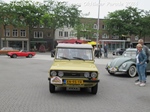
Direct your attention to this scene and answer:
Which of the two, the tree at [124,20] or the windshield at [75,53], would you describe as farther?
the tree at [124,20]

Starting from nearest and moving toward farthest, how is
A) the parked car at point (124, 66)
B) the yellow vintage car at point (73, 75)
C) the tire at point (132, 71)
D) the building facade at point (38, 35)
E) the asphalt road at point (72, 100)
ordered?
the asphalt road at point (72, 100), the yellow vintage car at point (73, 75), the parked car at point (124, 66), the tire at point (132, 71), the building facade at point (38, 35)

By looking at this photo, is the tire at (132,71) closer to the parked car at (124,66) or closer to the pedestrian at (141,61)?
the parked car at (124,66)

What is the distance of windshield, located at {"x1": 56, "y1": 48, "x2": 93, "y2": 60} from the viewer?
825 centimetres

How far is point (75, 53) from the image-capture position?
8.34 metres

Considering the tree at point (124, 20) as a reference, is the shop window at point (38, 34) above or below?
below

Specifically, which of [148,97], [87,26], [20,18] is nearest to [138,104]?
[148,97]

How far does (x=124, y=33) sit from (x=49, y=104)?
52.7m

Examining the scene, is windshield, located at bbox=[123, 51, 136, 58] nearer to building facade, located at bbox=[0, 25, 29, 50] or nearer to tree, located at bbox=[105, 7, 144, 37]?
tree, located at bbox=[105, 7, 144, 37]

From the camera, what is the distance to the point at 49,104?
6117 millimetres

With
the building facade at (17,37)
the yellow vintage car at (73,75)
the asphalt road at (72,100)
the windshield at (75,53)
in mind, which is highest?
the building facade at (17,37)

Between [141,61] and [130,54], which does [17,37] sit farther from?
[141,61]

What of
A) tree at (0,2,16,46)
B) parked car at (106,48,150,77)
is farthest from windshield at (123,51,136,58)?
tree at (0,2,16,46)

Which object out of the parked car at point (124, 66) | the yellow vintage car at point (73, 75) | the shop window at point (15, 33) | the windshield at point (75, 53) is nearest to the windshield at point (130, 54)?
the parked car at point (124, 66)

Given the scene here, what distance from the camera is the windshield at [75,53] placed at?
8.25 meters
